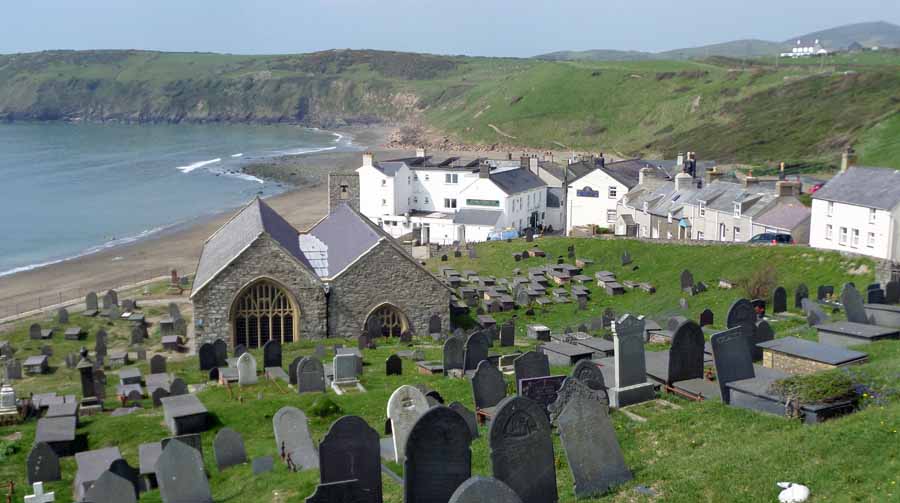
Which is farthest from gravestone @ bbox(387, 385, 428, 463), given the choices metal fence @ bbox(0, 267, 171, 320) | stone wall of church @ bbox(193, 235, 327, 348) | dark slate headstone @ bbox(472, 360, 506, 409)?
metal fence @ bbox(0, 267, 171, 320)

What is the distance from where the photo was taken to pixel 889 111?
305 ft

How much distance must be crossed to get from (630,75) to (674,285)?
502 ft

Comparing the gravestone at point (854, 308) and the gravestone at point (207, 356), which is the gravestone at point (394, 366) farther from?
the gravestone at point (854, 308)

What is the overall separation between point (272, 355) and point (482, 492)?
18169 mm

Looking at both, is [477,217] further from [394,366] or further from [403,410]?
[403,410]

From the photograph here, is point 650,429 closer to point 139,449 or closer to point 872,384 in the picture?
point 872,384

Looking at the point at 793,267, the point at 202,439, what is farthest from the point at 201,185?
the point at 202,439

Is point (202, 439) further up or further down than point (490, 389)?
further down

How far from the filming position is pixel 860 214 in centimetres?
3781

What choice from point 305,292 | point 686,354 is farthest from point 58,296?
point 686,354

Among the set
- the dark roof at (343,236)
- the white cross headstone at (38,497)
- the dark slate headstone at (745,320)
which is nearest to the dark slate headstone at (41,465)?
the white cross headstone at (38,497)

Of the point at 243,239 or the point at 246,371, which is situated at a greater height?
the point at 243,239

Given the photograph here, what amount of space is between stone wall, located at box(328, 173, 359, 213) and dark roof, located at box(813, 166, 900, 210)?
21747 mm

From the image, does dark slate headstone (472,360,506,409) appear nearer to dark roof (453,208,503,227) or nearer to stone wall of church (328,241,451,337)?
stone wall of church (328,241,451,337)
